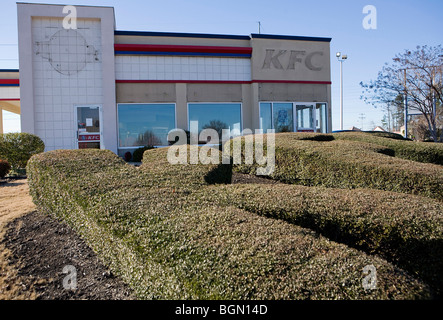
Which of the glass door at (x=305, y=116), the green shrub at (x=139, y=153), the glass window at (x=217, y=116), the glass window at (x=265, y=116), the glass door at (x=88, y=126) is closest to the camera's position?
the green shrub at (x=139, y=153)

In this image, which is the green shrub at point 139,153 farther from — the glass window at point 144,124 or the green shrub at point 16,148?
the green shrub at point 16,148

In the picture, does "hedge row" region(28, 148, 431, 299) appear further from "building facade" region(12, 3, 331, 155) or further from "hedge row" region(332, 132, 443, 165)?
"building facade" region(12, 3, 331, 155)

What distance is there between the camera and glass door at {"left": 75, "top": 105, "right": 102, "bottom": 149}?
13.0m

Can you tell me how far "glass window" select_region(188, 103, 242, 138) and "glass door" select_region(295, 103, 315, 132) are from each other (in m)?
2.87

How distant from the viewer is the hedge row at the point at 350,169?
4.62m

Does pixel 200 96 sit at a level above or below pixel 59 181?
above

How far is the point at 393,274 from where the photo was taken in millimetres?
2104

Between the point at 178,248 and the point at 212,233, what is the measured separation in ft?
1.07

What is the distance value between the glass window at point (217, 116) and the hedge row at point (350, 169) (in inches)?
299

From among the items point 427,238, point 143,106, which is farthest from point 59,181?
point 143,106

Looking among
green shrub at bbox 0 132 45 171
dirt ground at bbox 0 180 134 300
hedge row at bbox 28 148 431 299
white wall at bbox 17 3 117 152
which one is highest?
white wall at bbox 17 3 117 152

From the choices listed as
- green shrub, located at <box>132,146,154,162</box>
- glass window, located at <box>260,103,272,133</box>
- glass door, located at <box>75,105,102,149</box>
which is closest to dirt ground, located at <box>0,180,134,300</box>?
green shrub, located at <box>132,146,154,162</box>

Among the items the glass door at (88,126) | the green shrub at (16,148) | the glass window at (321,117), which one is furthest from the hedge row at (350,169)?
the glass window at (321,117)
